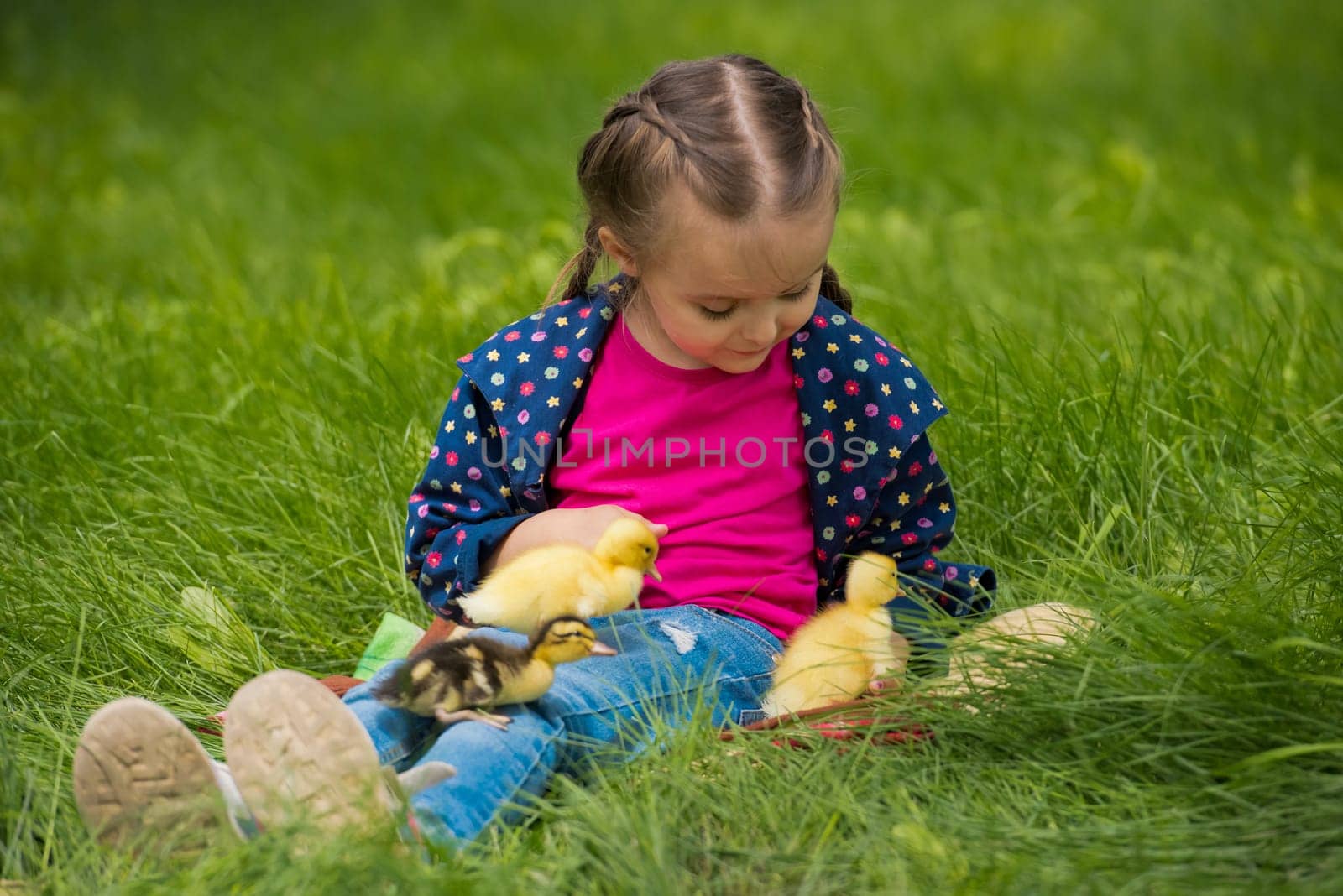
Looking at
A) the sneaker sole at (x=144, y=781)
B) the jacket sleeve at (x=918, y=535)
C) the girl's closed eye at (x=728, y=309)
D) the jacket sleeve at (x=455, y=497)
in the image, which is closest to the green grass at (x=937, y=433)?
the sneaker sole at (x=144, y=781)

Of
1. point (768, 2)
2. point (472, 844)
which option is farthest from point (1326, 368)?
point (768, 2)

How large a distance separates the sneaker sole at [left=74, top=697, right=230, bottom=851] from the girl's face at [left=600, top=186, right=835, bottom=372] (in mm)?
1027

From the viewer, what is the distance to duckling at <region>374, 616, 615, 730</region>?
2.12 metres

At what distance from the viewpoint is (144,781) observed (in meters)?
1.92

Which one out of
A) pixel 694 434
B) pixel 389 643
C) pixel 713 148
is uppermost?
pixel 713 148

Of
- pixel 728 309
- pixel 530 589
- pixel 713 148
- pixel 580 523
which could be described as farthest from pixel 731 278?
pixel 530 589

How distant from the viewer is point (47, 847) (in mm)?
2000

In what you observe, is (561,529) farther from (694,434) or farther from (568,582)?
(694,434)

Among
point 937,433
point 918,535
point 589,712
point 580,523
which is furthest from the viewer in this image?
point 937,433

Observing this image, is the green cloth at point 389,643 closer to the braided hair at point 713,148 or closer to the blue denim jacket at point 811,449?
the blue denim jacket at point 811,449

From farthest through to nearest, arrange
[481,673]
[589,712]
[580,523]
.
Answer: [580,523]
[589,712]
[481,673]

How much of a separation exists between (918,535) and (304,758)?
3.98 ft

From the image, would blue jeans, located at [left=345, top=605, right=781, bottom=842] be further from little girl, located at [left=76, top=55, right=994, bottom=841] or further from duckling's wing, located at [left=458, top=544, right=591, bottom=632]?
duckling's wing, located at [left=458, top=544, right=591, bottom=632]

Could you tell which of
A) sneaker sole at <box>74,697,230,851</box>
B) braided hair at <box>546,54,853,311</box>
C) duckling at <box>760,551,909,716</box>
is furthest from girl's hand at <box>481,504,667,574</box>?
sneaker sole at <box>74,697,230,851</box>
